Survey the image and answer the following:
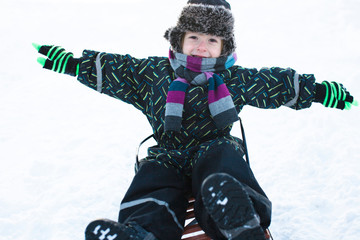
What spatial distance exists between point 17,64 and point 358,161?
403 cm

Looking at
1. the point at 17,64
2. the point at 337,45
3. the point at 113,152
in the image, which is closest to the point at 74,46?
the point at 17,64

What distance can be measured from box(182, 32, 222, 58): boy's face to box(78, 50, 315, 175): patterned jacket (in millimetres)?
139

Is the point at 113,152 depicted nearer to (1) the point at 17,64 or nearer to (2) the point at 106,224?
(2) the point at 106,224

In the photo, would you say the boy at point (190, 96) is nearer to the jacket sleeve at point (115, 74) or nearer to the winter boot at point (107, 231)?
the jacket sleeve at point (115, 74)

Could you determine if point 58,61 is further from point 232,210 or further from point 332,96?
point 332,96

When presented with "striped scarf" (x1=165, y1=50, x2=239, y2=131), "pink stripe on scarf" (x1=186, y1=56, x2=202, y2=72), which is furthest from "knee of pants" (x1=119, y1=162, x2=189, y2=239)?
"pink stripe on scarf" (x1=186, y1=56, x2=202, y2=72)

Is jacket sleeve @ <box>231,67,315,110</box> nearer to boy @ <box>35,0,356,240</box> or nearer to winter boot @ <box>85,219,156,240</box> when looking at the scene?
boy @ <box>35,0,356,240</box>

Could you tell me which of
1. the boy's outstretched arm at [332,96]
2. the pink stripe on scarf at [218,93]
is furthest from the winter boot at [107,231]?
the boy's outstretched arm at [332,96]

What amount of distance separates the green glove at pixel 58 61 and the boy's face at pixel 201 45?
25.4 inches

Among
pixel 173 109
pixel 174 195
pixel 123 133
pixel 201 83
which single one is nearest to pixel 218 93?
pixel 201 83

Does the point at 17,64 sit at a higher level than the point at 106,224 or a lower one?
higher

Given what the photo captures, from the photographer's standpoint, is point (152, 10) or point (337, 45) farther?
point (152, 10)

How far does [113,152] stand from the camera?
322cm

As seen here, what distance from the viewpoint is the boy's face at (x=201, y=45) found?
201 cm
